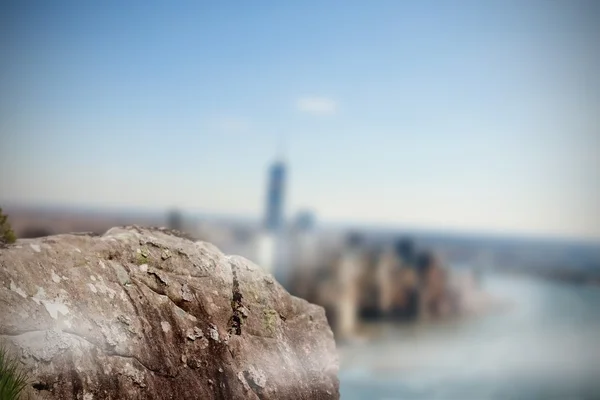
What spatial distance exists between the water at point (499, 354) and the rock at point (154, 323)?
50.9m

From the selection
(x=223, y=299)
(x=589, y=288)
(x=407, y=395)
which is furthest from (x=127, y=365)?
(x=589, y=288)

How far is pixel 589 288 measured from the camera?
129500mm

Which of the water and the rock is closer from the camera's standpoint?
the rock

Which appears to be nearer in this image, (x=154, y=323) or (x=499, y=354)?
(x=154, y=323)

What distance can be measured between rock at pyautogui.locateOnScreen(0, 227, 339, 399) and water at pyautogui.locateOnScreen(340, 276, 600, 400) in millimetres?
50913

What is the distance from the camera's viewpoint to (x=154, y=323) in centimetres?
698

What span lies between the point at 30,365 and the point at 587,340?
109005 millimetres

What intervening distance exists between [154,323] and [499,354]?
100 metres

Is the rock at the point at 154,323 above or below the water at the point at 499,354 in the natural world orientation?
above

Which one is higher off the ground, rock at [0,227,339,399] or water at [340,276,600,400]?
rock at [0,227,339,399]

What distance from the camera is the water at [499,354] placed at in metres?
71.6

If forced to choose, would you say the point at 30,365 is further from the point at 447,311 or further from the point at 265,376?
the point at 447,311

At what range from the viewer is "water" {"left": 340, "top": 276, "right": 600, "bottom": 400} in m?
71.6

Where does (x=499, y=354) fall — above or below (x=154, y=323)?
below
